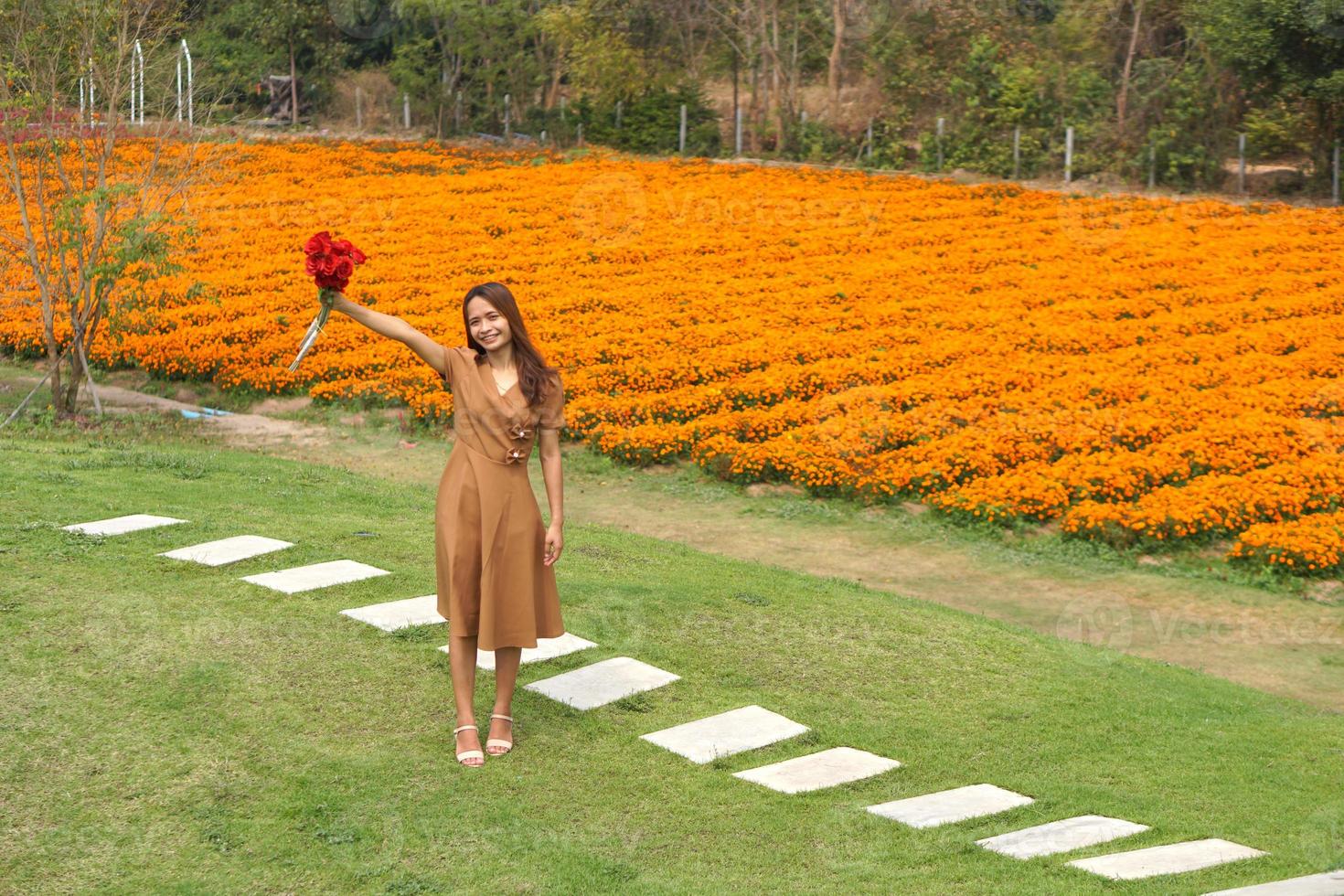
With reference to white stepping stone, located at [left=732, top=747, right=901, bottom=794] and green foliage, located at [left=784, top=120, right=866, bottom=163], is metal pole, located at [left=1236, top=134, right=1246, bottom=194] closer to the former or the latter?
green foliage, located at [left=784, top=120, right=866, bottom=163]

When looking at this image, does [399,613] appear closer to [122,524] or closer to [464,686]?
[464,686]

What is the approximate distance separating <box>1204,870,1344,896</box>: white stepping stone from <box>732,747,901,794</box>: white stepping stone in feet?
5.80

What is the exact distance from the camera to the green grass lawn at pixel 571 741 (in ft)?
17.8

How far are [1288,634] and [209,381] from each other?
43.8 feet

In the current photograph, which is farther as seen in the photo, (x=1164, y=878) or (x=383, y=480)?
(x=383, y=480)

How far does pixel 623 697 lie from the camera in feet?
23.5

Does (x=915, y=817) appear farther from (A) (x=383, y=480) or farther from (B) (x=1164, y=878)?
(A) (x=383, y=480)

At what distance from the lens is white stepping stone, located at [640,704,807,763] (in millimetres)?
6594

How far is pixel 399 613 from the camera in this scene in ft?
26.6

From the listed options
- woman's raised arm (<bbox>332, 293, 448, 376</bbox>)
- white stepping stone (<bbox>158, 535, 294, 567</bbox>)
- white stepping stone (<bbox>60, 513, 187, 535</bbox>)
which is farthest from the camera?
white stepping stone (<bbox>60, 513, 187, 535</bbox>)

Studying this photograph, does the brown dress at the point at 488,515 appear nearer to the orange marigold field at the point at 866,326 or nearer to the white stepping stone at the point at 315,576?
the white stepping stone at the point at 315,576

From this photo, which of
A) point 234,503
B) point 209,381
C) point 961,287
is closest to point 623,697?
point 234,503

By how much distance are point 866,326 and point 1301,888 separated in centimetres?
1563

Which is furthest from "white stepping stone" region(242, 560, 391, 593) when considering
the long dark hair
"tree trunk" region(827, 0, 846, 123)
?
"tree trunk" region(827, 0, 846, 123)
